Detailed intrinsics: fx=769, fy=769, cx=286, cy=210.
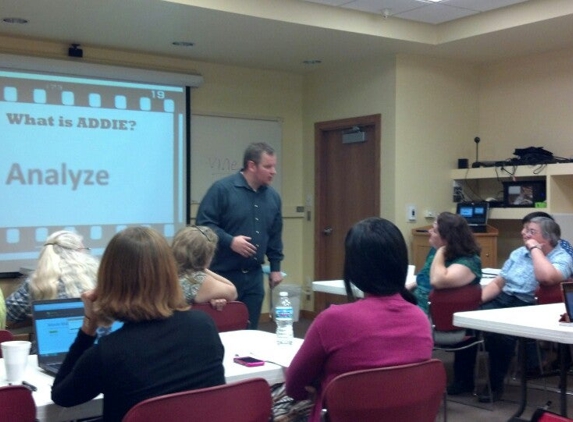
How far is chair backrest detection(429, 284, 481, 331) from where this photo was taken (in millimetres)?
4473

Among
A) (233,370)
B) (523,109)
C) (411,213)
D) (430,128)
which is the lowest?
(233,370)

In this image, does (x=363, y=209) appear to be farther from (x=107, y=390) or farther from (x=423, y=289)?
(x=107, y=390)

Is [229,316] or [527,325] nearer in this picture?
[527,325]

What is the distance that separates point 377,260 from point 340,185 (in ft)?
18.2

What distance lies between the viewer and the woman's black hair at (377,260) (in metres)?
2.23

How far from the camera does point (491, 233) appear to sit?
6.77 meters

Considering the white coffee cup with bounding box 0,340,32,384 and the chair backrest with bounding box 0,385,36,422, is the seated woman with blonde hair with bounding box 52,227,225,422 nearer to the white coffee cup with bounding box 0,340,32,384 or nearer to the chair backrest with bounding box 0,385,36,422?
the chair backrest with bounding box 0,385,36,422

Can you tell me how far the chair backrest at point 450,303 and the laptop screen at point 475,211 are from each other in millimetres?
2415

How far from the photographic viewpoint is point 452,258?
4562mm

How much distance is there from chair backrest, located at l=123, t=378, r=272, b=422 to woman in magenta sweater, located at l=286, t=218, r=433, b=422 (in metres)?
0.25

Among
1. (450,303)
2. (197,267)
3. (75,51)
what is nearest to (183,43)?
(75,51)

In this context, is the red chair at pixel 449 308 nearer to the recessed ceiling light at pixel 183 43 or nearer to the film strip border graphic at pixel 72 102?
the film strip border graphic at pixel 72 102

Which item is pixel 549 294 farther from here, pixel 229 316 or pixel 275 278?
pixel 229 316

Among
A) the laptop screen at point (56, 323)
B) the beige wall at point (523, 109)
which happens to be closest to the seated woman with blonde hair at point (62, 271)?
the laptop screen at point (56, 323)
